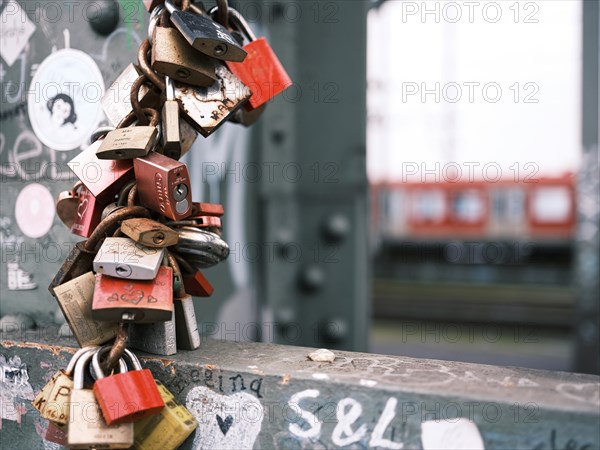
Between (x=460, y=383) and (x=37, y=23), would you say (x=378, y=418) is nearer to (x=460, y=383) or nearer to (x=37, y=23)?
(x=460, y=383)

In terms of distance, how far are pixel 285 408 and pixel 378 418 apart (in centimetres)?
18

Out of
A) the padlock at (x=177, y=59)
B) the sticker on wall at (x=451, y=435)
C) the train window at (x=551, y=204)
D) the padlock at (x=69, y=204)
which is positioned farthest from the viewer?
the train window at (x=551, y=204)

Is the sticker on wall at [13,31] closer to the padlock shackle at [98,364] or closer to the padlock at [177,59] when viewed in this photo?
the padlock at [177,59]

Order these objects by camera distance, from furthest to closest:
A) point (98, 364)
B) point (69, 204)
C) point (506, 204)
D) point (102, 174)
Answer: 1. point (506, 204)
2. point (69, 204)
3. point (102, 174)
4. point (98, 364)

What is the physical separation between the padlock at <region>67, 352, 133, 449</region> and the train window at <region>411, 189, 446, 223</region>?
31.0ft

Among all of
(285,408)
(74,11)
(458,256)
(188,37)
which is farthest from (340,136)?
(458,256)

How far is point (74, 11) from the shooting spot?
64.1 inches

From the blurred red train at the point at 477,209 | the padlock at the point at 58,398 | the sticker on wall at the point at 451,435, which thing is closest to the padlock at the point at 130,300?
the padlock at the point at 58,398

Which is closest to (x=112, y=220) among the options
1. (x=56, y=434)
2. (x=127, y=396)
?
(x=127, y=396)

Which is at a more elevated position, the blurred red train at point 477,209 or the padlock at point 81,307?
the blurred red train at point 477,209

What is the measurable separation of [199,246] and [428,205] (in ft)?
30.4

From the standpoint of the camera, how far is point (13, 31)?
5.68ft

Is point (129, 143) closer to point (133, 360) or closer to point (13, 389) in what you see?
point (133, 360)

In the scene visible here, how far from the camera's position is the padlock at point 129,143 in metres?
1.09
